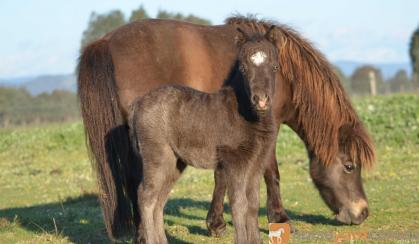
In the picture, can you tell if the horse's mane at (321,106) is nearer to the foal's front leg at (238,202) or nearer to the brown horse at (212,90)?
the brown horse at (212,90)

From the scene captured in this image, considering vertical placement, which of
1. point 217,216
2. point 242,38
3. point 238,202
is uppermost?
point 242,38

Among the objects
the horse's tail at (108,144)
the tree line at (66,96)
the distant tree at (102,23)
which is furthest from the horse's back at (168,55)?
the distant tree at (102,23)

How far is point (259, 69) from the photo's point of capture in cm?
582

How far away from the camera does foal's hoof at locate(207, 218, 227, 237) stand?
314 inches

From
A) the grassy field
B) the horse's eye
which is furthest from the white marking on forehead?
the horse's eye

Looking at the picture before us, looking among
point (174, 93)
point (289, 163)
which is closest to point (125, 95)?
point (174, 93)

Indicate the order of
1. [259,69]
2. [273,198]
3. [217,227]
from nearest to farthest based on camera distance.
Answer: [259,69] → [217,227] → [273,198]

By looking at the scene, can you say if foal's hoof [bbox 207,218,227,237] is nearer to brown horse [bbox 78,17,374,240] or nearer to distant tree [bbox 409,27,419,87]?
brown horse [bbox 78,17,374,240]

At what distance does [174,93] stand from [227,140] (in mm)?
703

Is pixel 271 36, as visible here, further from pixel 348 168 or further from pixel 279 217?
pixel 279 217

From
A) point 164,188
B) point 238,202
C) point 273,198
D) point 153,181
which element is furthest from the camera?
point 273,198

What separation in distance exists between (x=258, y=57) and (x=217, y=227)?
280 centimetres

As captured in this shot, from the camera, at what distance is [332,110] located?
8.20 metres

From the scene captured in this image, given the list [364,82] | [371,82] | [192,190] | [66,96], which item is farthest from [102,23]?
[192,190]
